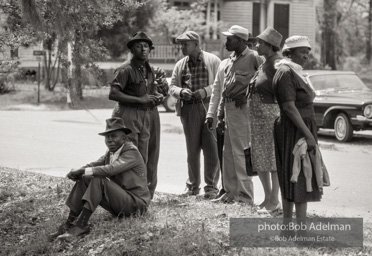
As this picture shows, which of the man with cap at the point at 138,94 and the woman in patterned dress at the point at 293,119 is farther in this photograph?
the man with cap at the point at 138,94

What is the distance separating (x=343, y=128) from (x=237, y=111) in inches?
316

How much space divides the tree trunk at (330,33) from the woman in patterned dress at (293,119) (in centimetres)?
3544

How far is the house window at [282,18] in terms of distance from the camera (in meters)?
38.2

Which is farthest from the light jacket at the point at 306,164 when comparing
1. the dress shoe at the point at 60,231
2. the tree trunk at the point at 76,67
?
the tree trunk at the point at 76,67

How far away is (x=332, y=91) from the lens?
53.1 feet

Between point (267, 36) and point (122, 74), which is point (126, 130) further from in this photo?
point (267, 36)

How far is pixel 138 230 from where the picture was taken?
645cm

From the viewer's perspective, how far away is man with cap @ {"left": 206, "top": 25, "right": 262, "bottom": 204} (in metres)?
7.84

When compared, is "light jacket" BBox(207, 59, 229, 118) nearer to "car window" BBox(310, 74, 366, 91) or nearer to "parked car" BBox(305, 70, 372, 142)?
"parked car" BBox(305, 70, 372, 142)

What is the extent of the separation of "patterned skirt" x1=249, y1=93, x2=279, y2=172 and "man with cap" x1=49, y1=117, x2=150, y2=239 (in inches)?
49.0

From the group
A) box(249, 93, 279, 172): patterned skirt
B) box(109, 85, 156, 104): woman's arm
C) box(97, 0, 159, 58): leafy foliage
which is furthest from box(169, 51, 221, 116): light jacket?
box(97, 0, 159, 58): leafy foliage

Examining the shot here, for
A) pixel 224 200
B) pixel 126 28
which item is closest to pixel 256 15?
pixel 126 28

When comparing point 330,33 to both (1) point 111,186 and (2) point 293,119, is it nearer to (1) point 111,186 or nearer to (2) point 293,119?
(1) point 111,186

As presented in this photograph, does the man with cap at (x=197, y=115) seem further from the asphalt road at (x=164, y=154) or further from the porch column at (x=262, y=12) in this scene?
the porch column at (x=262, y=12)
